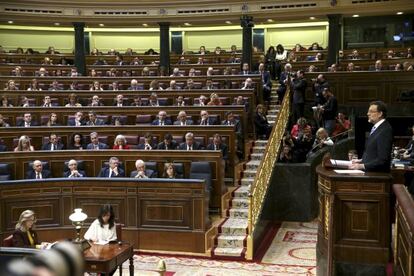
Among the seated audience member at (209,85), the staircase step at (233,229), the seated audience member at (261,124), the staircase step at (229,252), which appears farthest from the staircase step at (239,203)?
the seated audience member at (209,85)

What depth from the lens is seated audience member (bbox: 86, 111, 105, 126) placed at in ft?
31.2

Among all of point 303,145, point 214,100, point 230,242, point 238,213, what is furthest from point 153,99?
point 230,242

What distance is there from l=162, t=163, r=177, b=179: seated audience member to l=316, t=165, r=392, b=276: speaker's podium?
3.49 metres

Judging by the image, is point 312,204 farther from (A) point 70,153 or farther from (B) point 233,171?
(A) point 70,153

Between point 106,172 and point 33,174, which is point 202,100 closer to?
point 106,172

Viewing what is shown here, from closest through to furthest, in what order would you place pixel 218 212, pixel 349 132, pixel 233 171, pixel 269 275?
pixel 269 275 → pixel 218 212 → pixel 233 171 → pixel 349 132

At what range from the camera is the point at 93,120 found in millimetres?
9523

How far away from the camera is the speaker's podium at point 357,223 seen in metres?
3.85

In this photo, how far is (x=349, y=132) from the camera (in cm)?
1005

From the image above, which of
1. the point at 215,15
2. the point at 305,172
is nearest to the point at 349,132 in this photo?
the point at 305,172

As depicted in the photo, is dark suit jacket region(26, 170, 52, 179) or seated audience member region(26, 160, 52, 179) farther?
dark suit jacket region(26, 170, 52, 179)

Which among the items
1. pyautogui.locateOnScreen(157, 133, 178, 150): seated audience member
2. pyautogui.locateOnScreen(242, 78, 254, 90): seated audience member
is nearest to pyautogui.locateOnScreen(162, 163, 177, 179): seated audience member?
pyautogui.locateOnScreen(157, 133, 178, 150): seated audience member

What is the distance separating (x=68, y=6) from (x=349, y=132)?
10.2 metres

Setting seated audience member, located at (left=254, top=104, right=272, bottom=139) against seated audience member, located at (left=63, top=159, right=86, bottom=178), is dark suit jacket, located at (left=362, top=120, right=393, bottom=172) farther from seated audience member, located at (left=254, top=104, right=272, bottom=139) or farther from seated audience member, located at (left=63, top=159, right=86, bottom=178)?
seated audience member, located at (left=254, top=104, right=272, bottom=139)
